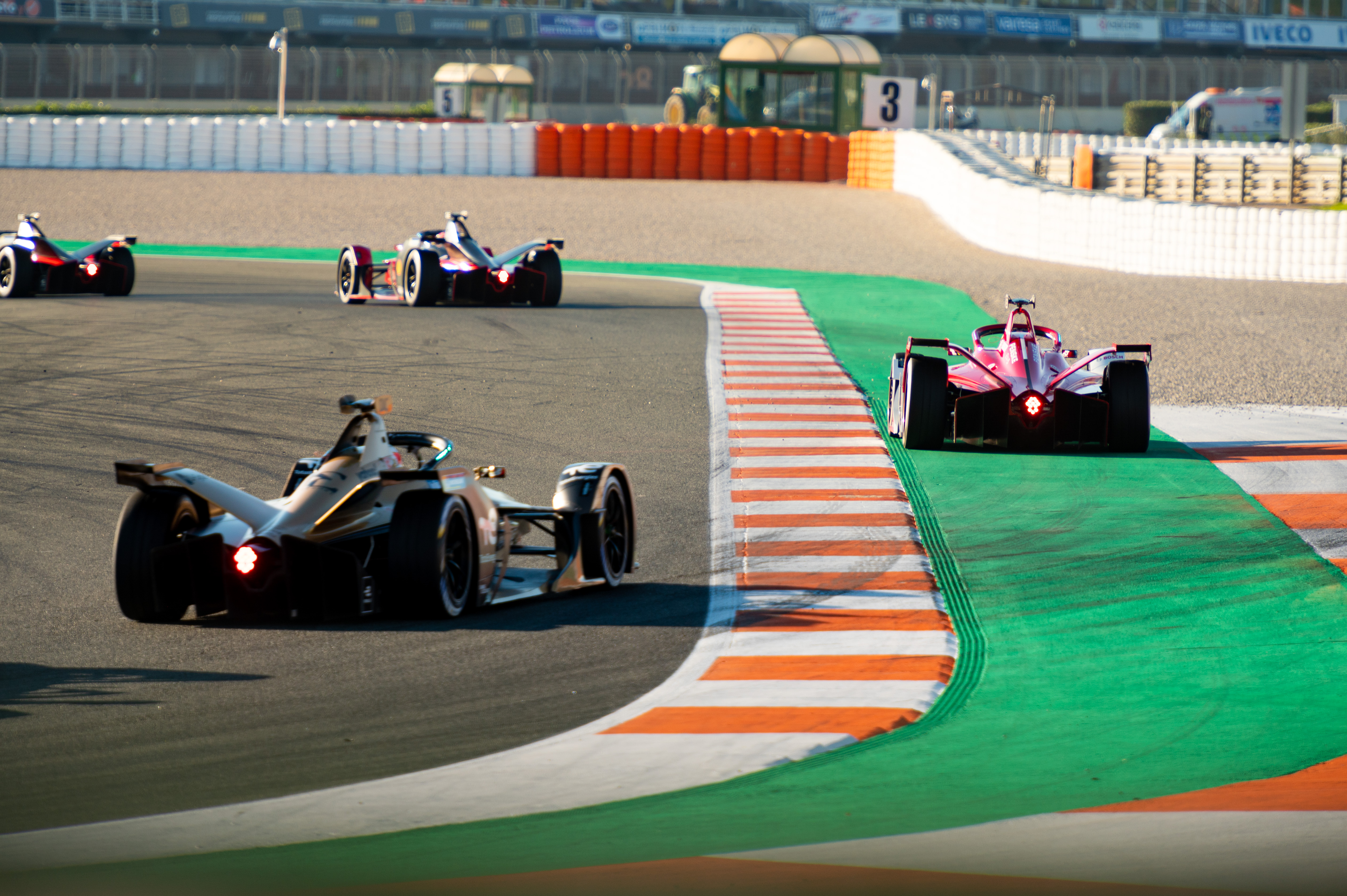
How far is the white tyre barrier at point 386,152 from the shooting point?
3797 centimetres

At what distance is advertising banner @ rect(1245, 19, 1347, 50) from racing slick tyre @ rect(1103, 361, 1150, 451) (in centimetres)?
6845

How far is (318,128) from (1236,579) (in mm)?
33184

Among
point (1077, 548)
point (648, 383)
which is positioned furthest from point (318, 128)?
point (1077, 548)

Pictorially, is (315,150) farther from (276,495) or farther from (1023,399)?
(276,495)

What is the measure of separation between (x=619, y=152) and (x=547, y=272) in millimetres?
19523

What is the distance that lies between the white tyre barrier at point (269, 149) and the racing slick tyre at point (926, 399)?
29251 millimetres

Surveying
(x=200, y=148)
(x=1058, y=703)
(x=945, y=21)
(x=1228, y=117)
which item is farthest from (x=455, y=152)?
(x=945, y=21)

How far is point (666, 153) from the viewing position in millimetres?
38938

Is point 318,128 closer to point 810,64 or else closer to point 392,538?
point 810,64

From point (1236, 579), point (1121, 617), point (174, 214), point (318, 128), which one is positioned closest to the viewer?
point (1121, 617)

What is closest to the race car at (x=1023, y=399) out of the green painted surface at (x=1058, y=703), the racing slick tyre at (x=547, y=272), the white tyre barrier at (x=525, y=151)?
the green painted surface at (x=1058, y=703)

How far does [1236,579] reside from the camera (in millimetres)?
8398

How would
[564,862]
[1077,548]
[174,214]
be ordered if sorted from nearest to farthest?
1. [564,862]
2. [1077,548]
3. [174,214]

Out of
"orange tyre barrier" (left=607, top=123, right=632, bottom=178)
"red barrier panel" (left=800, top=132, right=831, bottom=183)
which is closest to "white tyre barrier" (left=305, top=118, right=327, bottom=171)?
"orange tyre barrier" (left=607, top=123, right=632, bottom=178)
